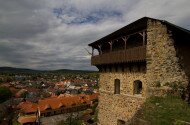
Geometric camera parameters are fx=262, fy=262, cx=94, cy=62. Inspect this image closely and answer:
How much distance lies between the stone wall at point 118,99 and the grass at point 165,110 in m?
2.53

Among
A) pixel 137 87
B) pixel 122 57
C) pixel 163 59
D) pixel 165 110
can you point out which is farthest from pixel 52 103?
pixel 165 110

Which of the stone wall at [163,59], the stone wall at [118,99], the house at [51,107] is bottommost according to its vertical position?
the house at [51,107]

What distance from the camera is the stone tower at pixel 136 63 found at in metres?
13.6

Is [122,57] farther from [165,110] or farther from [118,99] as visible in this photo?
[165,110]

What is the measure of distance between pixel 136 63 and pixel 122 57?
1.30 m

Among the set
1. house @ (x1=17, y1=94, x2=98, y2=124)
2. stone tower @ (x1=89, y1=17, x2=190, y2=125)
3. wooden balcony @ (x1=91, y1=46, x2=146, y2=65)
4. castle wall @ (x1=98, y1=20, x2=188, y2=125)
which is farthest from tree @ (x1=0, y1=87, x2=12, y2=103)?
castle wall @ (x1=98, y1=20, x2=188, y2=125)

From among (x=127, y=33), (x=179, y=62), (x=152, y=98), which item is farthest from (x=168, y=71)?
(x=127, y=33)

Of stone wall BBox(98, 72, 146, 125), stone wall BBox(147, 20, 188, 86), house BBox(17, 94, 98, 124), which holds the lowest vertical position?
house BBox(17, 94, 98, 124)

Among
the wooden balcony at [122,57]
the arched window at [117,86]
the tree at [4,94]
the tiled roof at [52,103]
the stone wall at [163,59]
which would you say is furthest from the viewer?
the tree at [4,94]

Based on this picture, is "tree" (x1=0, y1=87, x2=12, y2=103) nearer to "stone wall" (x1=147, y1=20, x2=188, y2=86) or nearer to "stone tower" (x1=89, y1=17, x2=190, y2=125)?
"stone tower" (x1=89, y1=17, x2=190, y2=125)

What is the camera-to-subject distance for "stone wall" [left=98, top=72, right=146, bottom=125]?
16.0 m

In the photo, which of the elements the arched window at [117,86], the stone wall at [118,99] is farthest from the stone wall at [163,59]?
the arched window at [117,86]

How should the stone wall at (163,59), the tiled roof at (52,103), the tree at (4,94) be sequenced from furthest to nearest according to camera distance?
the tree at (4,94) → the tiled roof at (52,103) → the stone wall at (163,59)

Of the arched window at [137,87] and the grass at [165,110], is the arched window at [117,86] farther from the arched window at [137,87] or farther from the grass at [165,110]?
the grass at [165,110]
